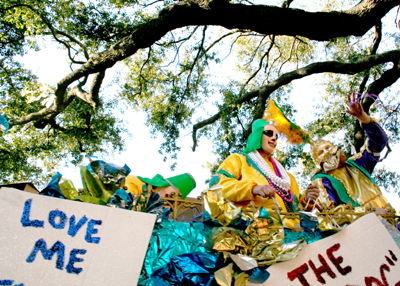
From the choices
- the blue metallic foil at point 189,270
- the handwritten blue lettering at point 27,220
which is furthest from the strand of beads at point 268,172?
the handwritten blue lettering at point 27,220

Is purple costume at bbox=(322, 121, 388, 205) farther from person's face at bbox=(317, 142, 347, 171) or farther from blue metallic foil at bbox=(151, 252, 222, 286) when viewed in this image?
blue metallic foil at bbox=(151, 252, 222, 286)

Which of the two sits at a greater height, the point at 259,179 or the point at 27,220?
the point at 259,179

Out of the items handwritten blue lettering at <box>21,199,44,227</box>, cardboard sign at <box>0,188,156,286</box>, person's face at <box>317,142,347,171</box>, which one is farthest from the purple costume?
handwritten blue lettering at <box>21,199,44,227</box>

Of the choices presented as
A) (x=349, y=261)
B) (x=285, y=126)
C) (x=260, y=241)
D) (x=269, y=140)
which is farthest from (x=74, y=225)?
(x=285, y=126)

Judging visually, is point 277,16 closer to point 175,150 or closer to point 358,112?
point 358,112

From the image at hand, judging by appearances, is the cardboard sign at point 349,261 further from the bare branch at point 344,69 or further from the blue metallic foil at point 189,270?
the bare branch at point 344,69

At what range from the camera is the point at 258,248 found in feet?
4.86

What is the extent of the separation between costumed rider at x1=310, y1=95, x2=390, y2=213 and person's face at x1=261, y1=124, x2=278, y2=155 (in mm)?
700

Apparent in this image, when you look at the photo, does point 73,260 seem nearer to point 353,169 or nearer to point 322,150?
point 322,150

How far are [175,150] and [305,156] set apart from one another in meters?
3.71

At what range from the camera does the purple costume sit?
3.23m

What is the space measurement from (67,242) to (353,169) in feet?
10.7

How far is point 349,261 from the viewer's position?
1526 mm

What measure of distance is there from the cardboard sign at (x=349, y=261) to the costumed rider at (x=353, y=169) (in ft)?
4.69
